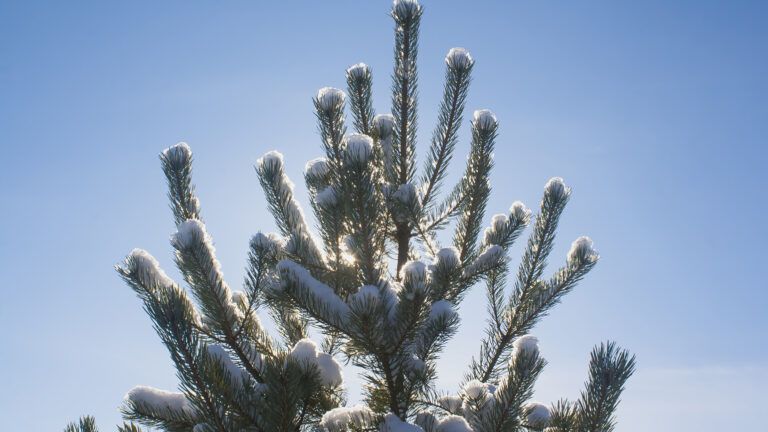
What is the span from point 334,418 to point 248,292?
2.73 feet

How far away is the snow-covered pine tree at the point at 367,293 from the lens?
2561 mm

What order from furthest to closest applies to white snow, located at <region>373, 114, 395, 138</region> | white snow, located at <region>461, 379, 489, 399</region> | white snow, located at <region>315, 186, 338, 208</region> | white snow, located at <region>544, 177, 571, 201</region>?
white snow, located at <region>544, 177, 571, 201</region>
white snow, located at <region>373, 114, 395, 138</region>
white snow, located at <region>461, 379, 489, 399</region>
white snow, located at <region>315, 186, 338, 208</region>

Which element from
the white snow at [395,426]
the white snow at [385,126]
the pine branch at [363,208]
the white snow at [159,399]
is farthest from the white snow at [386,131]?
the white snow at [159,399]

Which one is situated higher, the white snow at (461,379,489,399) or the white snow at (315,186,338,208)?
the white snow at (315,186,338,208)

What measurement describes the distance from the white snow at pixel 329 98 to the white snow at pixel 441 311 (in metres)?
1.27

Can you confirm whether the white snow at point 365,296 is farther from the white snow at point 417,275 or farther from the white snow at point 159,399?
the white snow at point 159,399

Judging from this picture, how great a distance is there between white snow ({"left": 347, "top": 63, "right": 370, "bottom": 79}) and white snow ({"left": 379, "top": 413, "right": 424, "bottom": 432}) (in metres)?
2.16

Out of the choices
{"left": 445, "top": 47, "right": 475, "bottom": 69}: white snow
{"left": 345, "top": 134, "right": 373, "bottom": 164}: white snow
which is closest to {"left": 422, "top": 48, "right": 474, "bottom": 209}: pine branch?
{"left": 445, "top": 47, "right": 475, "bottom": 69}: white snow

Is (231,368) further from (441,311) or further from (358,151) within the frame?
(358,151)

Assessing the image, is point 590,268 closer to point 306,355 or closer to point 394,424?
point 394,424

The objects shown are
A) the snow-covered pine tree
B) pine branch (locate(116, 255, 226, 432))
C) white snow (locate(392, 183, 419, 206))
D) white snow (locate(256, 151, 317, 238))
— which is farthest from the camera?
white snow (locate(256, 151, 317, 238))

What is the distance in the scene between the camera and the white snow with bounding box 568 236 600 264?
13.4 ft

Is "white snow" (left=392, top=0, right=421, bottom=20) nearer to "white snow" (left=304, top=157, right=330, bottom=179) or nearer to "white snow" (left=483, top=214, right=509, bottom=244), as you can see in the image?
"white snow" (left=304, top=157, right=330, bottom=179)

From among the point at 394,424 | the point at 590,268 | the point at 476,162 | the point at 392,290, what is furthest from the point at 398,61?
the point at 394,424
